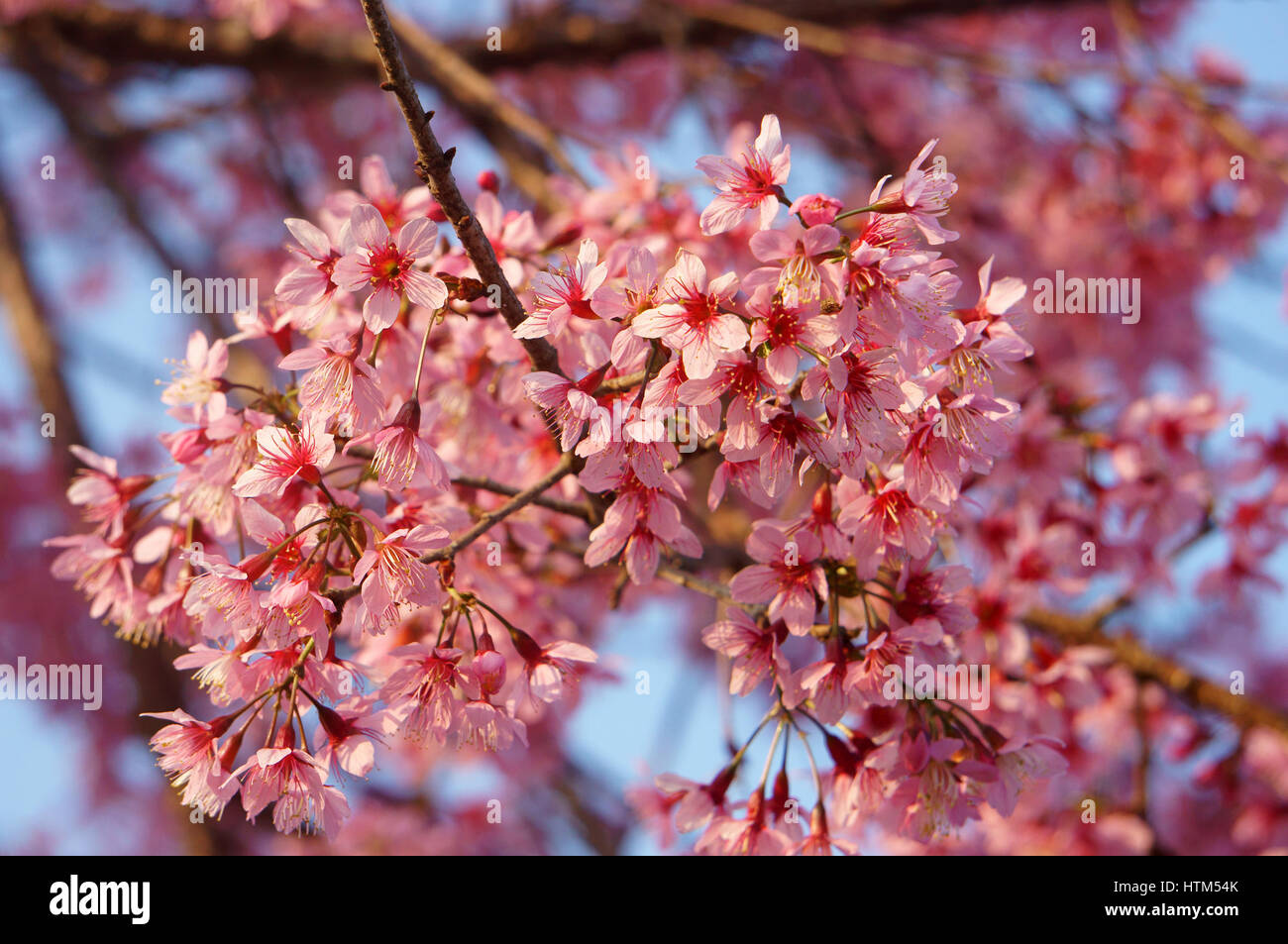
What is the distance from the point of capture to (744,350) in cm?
128

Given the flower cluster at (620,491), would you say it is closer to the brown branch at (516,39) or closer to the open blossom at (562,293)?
the open blossom at (562,293)

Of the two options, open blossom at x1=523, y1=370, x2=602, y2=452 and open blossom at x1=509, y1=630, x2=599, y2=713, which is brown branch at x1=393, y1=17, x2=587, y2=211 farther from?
open blossom at x1=509, y1=630, x2=599, y2=713

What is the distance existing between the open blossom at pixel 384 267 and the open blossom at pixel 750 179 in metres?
0.39

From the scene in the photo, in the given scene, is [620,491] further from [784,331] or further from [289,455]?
[289,455]

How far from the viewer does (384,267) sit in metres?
1.35

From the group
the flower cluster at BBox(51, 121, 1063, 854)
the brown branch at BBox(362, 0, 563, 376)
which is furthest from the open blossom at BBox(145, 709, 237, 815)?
the brown branch at BBox(362, 0, 563, 376)

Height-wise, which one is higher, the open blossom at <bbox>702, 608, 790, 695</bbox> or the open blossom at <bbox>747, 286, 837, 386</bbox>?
the open blossom at <bbox>747, 286, 837, 386</bbox>

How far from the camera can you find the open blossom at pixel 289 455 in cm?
131

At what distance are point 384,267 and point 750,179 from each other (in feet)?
1.75

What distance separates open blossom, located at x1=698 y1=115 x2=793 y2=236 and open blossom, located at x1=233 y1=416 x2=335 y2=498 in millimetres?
607

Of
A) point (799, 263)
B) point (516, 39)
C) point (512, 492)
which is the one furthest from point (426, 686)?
point (516, 39)

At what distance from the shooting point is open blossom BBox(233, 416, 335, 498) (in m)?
1.31

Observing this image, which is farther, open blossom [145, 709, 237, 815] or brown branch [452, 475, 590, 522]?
brown branch [452, 475, 590, 522]

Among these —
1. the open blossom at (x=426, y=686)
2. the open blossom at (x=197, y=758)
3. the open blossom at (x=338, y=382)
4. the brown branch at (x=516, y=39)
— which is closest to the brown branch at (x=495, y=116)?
the brown branch at (x=516, y=39)
